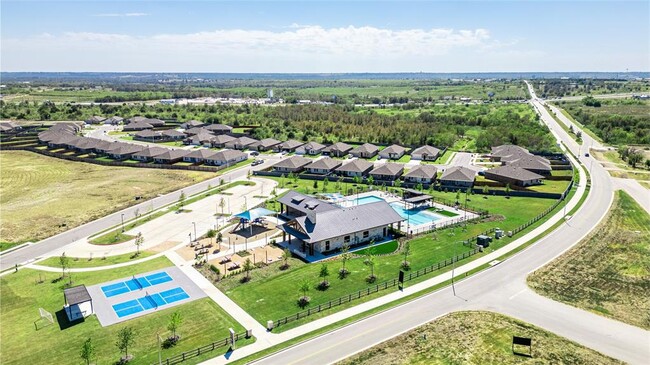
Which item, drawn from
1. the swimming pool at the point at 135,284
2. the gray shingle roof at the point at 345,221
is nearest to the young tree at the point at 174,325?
the swimming pool at the point at 135,284

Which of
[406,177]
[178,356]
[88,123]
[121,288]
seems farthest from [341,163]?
[88,123]

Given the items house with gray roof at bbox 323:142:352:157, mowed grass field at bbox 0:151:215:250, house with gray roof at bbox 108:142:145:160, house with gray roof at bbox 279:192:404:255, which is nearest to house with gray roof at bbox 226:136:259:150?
house with gray roof at bbox 323:142:352:157

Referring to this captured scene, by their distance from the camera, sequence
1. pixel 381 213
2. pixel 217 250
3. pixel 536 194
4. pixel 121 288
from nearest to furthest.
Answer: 1. pixel 121 288
2. pixel 217 250
3. pixel 381 213
4. pixel 536 194

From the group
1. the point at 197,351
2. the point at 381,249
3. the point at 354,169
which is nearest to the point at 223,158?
the point at 354,169

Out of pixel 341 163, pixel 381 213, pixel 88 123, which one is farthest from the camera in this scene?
pixel 88 123

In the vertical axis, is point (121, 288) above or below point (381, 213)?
below

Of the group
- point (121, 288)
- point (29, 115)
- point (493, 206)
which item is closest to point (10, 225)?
point (121, 288)

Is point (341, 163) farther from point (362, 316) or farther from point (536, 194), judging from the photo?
point (362, 316)

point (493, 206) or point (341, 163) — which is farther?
point (341, 163)
